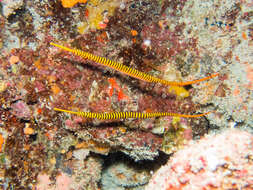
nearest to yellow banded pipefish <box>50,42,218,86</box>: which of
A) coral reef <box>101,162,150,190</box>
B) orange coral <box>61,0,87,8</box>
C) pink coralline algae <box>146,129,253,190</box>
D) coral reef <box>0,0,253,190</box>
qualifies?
coral reef <box>0,0,253,190</box>

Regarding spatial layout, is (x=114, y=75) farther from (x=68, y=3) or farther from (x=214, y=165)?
(x=214, y=165)

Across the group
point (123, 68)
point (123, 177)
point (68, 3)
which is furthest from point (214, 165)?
point (123, 177)

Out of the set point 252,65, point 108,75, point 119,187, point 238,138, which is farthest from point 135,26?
point 119,187

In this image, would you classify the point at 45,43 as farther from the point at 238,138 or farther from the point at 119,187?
the point at 119,187

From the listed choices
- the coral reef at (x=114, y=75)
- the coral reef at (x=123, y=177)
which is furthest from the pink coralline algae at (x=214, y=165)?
the coral reef at (x=123, y=177)

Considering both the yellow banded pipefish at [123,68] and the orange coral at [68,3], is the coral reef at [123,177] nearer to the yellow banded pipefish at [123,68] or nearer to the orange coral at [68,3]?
the yellow banded pipefish at [123,68]

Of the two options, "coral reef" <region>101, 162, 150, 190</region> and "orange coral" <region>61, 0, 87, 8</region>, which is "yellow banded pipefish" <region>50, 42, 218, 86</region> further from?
"coral reef" <region>101, 162, 150, 190</region>

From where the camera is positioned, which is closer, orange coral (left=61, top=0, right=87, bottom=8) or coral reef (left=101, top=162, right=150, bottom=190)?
orange coral (left=61, top=0, right=87, bottom=8)

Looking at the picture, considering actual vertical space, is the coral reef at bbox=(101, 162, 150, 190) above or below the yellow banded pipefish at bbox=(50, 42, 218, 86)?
below
